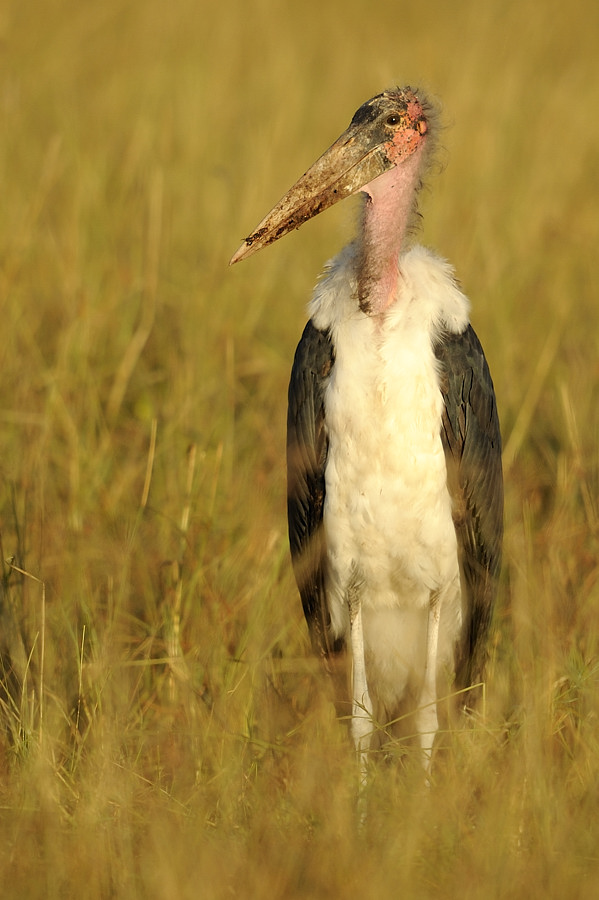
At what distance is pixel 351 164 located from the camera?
3.17 meters

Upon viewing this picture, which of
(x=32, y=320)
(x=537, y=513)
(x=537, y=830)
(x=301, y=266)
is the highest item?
(x=301, y=266)

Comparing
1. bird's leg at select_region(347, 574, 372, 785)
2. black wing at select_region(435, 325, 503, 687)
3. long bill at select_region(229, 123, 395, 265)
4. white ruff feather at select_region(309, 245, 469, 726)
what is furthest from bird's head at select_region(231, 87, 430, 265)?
bird's leg at select_region(347, 574, 372, 785)

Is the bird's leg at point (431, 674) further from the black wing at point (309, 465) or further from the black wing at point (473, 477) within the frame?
the black wing at point (309, 465)

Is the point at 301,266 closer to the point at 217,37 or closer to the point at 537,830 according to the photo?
the point at 217,37

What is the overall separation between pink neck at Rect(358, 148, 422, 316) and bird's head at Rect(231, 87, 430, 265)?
0.04 metres

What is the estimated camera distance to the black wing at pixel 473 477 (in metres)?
3.21

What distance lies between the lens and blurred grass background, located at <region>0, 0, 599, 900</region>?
8.25ft

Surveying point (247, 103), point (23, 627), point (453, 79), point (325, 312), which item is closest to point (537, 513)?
point (325, 312)

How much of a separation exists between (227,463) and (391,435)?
1.18 meters

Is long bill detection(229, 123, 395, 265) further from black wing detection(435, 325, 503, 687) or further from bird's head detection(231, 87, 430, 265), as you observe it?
black wing detection(435, 325, 503, 687)

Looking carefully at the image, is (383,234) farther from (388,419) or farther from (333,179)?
(388,419)

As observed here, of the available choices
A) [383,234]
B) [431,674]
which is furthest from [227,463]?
[383,234]

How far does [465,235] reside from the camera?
18.0 feet

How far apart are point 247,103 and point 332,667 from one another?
13.4 ft
